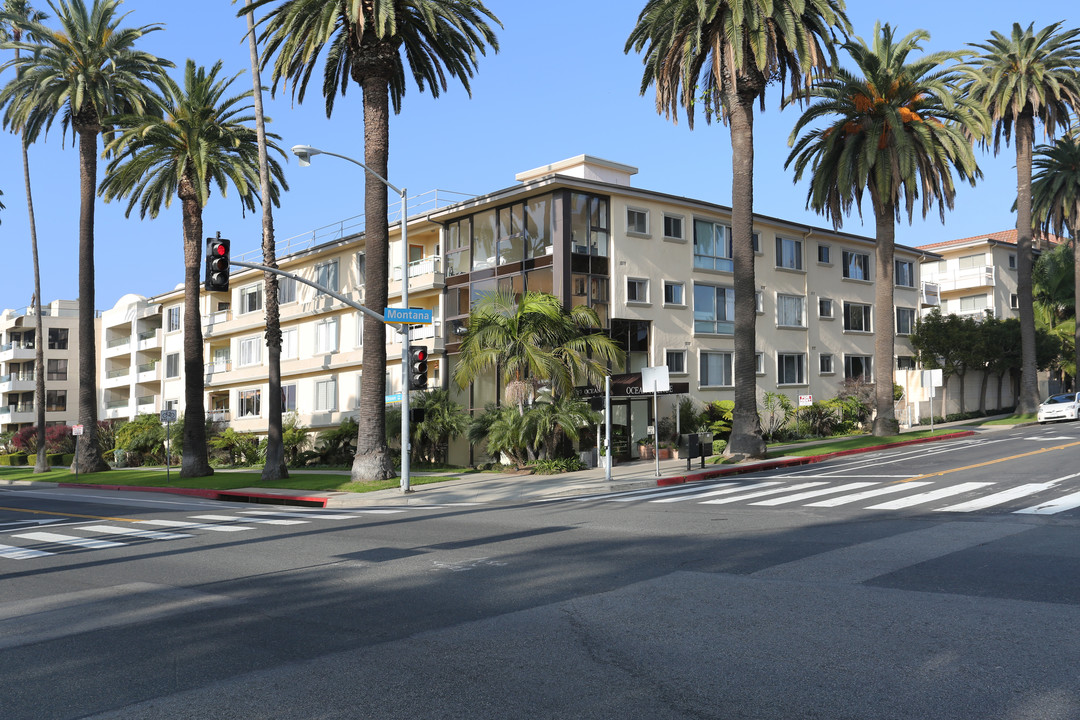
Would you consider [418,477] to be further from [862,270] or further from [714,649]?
[862,270]

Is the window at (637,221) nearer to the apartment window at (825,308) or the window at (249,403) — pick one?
the apartment window at (825,308)

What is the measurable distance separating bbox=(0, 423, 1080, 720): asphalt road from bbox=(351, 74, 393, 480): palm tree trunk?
36.7 feet

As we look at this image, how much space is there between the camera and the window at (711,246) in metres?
39.1

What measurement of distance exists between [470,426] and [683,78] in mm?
14158

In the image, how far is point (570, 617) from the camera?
26.1 ft

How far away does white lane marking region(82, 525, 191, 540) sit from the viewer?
15.7 meters

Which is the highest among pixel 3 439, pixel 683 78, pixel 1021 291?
pixel 683 78

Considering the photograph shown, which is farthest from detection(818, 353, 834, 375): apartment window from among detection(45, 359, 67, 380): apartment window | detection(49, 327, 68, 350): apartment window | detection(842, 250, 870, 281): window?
detection(49, 327, 68, 350): apartment window

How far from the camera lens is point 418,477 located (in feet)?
97.9

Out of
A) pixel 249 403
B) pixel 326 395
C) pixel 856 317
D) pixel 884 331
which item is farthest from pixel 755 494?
pixel 249 403

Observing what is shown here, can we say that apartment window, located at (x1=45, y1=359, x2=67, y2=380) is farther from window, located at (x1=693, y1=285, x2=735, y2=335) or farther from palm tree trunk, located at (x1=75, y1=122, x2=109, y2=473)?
window, located at (x1=693, y1=285, x2=735, y2=335)

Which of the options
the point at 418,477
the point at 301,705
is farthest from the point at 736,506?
the point at 418,477

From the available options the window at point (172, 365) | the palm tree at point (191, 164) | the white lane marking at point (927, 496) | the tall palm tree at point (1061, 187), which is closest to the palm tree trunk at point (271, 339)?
the palm tree at point (191, 164)

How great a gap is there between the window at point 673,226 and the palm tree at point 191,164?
16.8m
